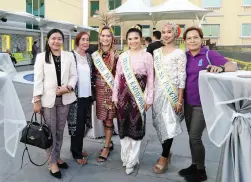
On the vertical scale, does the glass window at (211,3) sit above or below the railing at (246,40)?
above

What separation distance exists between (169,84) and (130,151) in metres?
0.86

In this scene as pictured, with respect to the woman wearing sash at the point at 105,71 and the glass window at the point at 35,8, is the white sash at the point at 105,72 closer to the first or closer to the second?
the woman wearing sash at the point at 105,71

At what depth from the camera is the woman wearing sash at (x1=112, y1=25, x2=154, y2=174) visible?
8.88 ft

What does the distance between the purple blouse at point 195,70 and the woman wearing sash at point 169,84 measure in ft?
0.19

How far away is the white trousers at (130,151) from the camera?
9.20ft

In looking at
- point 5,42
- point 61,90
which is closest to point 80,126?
point 61,90

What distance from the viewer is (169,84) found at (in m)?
2.63

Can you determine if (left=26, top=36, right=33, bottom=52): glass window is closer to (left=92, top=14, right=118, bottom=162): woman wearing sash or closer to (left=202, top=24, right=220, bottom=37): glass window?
(left=92, top=14, right=118, bottom=162): woman wearing sash

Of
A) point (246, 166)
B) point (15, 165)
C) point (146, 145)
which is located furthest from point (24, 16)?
point (246, 166)

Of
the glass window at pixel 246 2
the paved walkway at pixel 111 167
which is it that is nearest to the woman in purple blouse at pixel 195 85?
the paved walkway at pixel 111 167

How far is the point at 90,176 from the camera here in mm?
2730

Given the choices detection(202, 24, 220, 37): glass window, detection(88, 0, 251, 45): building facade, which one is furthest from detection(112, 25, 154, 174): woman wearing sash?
detection(202, 24, 220, 37): glass window

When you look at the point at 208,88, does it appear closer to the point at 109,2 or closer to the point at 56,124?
the point at 56,124

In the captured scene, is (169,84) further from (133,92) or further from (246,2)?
(246,2)
